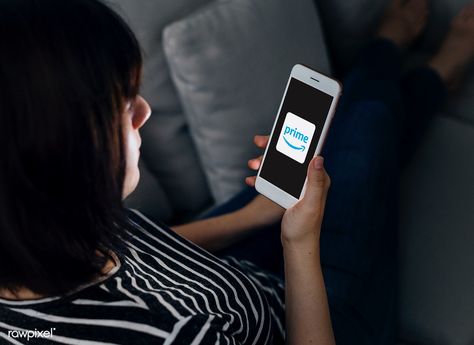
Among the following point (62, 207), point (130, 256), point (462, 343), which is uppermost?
point (62, 207)

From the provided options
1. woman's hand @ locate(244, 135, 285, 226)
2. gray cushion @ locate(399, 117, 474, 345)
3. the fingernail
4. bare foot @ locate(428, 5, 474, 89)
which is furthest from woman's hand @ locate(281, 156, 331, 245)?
bare foot @ locate(428, 5, 474, 89)

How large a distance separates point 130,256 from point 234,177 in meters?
0.49

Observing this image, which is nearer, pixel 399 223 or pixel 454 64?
pixel 399 223

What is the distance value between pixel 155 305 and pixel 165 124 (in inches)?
22.9

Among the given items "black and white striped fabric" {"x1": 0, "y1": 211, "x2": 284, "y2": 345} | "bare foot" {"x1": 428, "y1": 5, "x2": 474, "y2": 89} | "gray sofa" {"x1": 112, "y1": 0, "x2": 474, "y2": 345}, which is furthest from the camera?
"bare foot" {"x1": 428, "y1": 5, "x2": 474, "y2": 89}

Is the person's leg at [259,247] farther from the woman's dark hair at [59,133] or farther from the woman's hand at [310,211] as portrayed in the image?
the woman's dark hair at [59,133]

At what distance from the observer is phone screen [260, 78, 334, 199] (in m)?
0.87

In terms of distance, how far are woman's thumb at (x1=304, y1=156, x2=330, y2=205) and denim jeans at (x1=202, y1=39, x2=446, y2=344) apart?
282 millimetres

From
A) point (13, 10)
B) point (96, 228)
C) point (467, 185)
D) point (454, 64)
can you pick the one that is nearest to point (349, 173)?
point (467, 185)

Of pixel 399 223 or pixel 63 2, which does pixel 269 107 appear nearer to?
pixel 399 223

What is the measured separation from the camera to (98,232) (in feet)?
2.16

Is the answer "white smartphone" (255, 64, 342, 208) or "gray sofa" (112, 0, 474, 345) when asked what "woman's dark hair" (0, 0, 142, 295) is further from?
"gray sofa" (112, 0, 474, 345)

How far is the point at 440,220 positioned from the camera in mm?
1170

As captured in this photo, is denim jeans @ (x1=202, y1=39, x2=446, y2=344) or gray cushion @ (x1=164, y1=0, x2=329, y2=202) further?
gray cushion @ (x1=164, y1=0, x2=329, y2=202)
